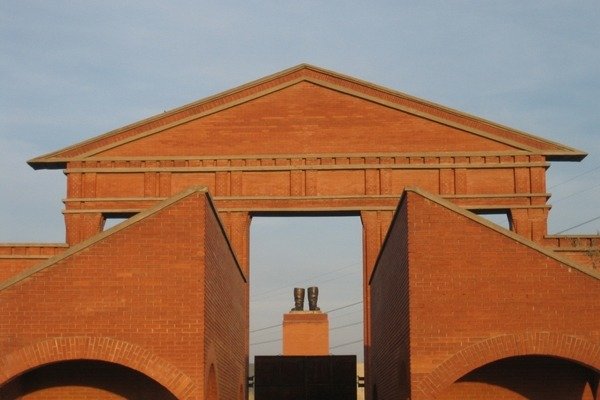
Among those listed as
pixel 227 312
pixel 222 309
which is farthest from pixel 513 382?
pixel 227 312

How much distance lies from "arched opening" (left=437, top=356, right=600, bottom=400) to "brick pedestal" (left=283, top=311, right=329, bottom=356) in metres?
16.9

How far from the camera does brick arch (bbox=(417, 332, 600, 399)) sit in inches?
592

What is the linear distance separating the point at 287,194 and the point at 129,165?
522cm

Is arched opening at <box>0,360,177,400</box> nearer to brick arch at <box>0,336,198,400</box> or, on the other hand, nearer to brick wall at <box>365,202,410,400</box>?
brick arch at <box>0,336,198,400</box>

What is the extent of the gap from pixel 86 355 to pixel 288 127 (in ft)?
57.1

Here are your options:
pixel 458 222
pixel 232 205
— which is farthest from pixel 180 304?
pixel 232 205

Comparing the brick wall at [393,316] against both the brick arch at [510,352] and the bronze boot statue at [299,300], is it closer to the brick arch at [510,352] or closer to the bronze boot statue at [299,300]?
the brick arch at [510,352]

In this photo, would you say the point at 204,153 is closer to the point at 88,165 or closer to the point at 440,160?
the point at 88,165

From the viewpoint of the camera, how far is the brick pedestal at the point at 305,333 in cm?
3397

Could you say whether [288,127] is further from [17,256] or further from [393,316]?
[393,316]

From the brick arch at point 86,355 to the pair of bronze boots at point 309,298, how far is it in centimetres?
2013

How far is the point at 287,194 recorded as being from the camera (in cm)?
3120

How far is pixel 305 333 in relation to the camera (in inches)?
1350

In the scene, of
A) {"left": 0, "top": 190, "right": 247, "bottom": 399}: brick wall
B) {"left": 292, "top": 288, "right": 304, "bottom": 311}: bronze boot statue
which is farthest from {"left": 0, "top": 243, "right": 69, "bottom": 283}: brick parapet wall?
{"left": 0, "top": 190, "right": 247, "bottom": 399}: brick wall
